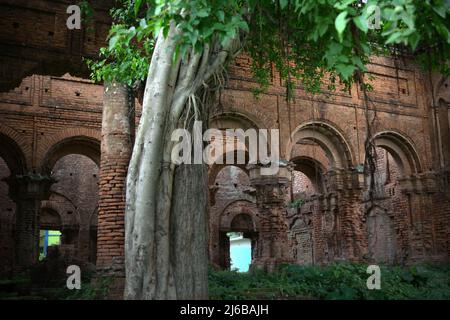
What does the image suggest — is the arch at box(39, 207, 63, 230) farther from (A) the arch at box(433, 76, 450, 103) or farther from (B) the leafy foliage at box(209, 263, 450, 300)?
(A) the arch at box(433, 76, 450, 103)

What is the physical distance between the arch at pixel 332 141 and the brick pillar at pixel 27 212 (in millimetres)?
7768

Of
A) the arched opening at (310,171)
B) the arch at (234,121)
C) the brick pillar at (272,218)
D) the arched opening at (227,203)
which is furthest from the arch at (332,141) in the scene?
the arched opening at (227,203)

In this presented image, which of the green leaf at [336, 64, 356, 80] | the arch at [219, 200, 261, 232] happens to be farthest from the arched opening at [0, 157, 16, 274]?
the green leaf at [336, 64, 356, 80]

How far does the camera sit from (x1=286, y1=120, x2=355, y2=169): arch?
15.2 meters

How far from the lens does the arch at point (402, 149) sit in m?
16.2

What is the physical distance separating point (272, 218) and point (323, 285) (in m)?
3.68

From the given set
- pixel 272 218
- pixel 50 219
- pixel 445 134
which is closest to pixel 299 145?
pixel 445 134

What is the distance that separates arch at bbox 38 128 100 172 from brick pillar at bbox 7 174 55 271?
64cm

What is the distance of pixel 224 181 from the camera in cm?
2220

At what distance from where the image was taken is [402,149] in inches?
648

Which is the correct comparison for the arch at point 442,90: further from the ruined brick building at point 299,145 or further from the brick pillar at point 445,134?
the brick pillar at point 445,134

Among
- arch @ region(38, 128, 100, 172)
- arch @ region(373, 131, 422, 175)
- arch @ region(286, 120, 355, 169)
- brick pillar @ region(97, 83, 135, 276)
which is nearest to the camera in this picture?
brick pillar @ region(97, 83, 135, 276)

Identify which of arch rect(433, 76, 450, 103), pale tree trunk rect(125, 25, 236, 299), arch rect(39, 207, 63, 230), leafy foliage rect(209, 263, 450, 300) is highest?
arch rect(433, 76, 450, 103)
